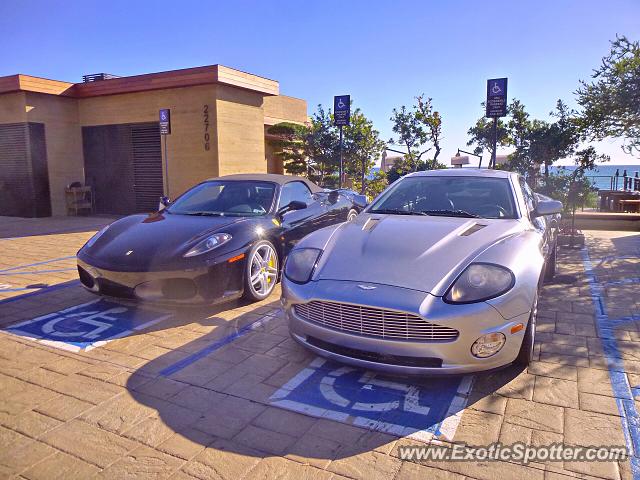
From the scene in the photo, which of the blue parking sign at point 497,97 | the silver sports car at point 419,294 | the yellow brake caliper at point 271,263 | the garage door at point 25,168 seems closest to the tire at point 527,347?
the silver sports car at point 419,294

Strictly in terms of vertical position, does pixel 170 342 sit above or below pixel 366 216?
below

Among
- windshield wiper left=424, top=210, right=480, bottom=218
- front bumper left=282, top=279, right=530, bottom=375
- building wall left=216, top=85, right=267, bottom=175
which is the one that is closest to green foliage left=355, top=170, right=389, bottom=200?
building wall left=216, top=85, right=267, bottom=175

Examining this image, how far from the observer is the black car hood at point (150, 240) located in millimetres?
4277

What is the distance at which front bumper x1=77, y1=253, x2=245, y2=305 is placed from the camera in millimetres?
4195

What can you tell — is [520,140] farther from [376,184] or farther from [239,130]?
[239,130]

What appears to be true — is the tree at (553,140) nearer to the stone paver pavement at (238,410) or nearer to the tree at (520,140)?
the tree at (520,140)

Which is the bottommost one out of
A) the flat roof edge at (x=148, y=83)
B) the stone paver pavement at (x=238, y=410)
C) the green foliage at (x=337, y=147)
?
the stone paver pavement at (x=238, y=410)

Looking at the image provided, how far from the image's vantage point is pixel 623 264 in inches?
265

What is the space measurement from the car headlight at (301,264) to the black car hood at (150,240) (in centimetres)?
121

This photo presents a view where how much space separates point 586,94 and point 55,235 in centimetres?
1086

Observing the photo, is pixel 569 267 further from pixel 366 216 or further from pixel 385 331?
pixel 385 331

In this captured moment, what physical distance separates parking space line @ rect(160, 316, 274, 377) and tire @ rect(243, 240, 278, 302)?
0.40 meters

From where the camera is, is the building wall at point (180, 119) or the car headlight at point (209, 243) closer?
the car headlight at point (209, 243)

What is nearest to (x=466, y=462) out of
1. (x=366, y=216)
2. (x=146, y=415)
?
(x=146, y=415)
